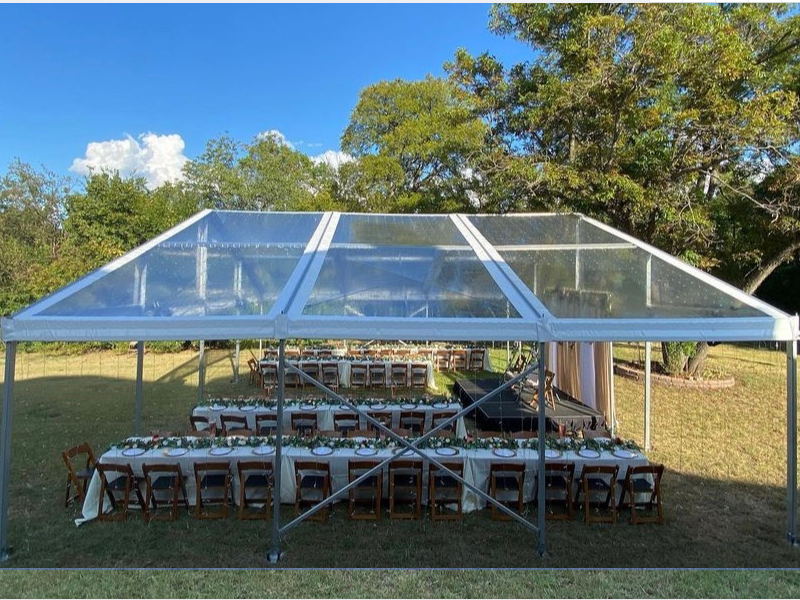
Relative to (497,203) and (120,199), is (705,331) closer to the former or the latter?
(497,203)

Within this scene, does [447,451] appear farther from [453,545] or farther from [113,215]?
[113,215]

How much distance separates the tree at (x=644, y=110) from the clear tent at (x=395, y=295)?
343 cm

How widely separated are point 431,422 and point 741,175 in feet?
34.2

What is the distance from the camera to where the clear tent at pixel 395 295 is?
15.1 ft

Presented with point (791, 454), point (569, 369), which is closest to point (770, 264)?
point (569, 369)

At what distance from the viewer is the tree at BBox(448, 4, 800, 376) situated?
31.0ft

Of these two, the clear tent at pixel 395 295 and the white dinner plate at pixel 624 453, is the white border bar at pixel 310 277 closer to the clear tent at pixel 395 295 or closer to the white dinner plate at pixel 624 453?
the clear tent at pixel 395 295

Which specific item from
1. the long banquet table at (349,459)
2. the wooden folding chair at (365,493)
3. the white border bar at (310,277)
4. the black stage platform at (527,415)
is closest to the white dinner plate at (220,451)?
the long banquet table at (349,459)

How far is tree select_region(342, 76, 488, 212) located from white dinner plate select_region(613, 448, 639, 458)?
1122 centimetres

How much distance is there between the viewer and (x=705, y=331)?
16.0ft

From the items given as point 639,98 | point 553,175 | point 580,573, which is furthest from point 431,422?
point 639,98

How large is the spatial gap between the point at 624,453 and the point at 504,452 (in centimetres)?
149

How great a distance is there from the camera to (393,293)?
539 centimetres

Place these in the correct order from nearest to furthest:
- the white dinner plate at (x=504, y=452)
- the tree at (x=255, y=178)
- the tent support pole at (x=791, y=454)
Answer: the tent support pole at (x=791, y=454) → the white dinner plate at (x=504, y=452) → the tree at (x=255, y=178)
